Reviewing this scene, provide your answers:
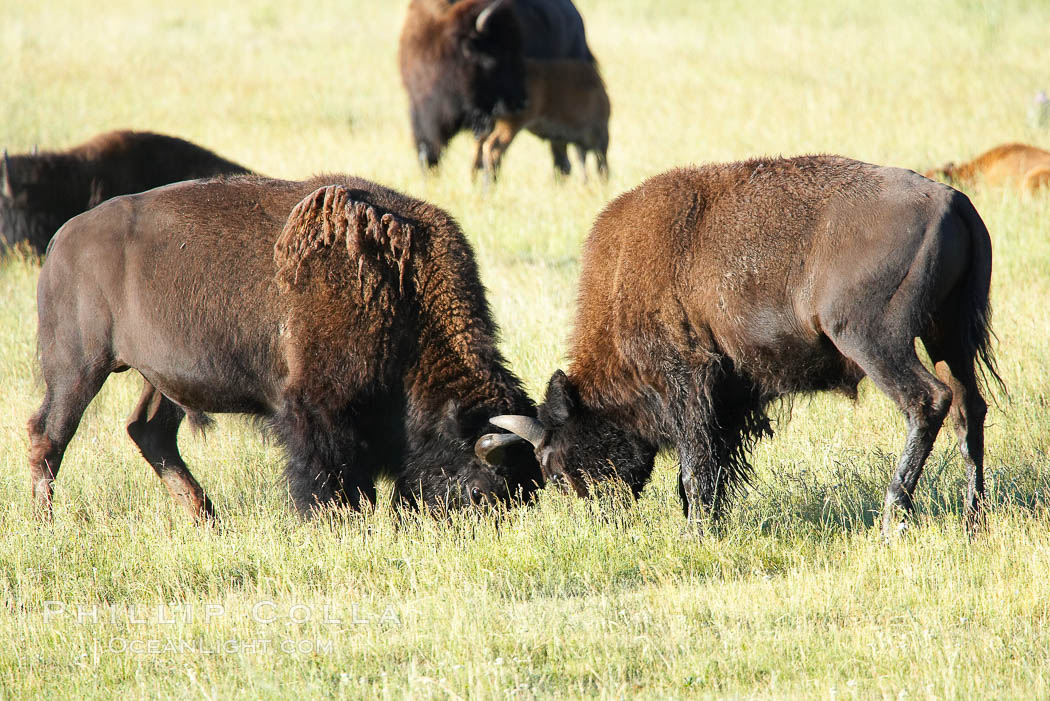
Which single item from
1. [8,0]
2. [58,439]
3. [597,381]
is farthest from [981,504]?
[8,0]

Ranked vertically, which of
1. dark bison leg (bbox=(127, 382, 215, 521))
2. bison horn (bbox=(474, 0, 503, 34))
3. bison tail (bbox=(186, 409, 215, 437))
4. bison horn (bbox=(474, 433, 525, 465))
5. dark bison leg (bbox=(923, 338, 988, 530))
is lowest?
dark bison leg (bbox=(127, 382, 215, 521))

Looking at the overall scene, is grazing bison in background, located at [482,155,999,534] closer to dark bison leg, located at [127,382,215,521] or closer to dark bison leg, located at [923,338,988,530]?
dark bison leg, located at [923,338,988,530]

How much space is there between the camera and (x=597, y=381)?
5.69 metres

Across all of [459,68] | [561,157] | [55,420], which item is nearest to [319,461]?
[55,420]

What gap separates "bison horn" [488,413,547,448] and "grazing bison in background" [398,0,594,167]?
29.2 ft

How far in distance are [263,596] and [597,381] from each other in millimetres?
1938

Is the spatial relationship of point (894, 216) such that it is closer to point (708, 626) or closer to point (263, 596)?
point (708, 626)

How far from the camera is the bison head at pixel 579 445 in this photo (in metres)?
5.66

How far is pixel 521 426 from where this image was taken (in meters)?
5.41

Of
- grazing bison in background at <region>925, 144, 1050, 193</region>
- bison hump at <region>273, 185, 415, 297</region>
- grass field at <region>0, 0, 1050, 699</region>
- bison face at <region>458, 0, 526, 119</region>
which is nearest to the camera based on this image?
grass field at <region>0, 0, 1050, 699</region>

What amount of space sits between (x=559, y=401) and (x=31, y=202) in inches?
276

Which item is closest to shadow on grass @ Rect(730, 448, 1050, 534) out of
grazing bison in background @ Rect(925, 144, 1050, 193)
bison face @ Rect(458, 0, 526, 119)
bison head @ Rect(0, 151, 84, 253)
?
grazing bison in background @ Rect(925, 144, 1050, 193)

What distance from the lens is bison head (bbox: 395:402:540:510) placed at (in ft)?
18.0

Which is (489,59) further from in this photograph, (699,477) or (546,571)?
(546,571)
